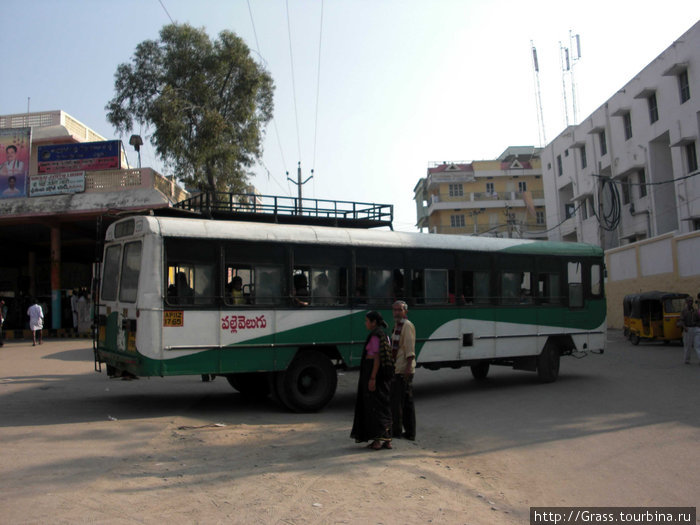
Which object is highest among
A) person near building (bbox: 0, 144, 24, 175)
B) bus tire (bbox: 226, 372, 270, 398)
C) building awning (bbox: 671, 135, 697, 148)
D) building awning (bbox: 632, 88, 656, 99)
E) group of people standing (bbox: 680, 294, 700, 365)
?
building awning (bbox: 632, 88, 656, 99)

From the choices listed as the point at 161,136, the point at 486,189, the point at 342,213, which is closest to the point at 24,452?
the point at 342,213

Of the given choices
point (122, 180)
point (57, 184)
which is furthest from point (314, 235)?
point (57, 184)

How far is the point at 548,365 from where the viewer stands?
43.8 ft

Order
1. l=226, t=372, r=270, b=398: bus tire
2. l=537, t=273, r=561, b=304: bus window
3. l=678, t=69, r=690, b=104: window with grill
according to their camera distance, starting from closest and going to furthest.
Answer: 1. l=226, t=372, r=270, b=398: bus tire
2. l=537, t=273, r=561, b=304: bus window
3. l=678, t=69, r=690, b=104: window with grill

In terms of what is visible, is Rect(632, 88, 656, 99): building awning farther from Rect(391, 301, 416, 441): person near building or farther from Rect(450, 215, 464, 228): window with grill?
Rect(450, 215, 464, 228): window with grill

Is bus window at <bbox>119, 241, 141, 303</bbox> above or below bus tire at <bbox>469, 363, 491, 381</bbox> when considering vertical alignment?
above

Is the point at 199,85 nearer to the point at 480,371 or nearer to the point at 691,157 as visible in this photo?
the point at 480,371

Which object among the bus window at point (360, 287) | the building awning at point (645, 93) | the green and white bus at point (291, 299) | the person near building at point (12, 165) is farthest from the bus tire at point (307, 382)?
the building awning at point (645, 93)

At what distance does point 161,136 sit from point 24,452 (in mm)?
21402

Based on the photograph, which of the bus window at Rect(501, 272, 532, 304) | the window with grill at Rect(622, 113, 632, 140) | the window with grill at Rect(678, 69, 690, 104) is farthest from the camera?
the window with grill at Rect(622, 113, 632, 140)

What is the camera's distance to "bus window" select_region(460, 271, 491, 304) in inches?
474

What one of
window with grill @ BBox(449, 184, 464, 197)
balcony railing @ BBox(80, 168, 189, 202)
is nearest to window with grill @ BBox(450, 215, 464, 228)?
window with grill @ BBox(449, 184, 464, 197)

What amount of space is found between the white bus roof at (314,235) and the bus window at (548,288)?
0.55m

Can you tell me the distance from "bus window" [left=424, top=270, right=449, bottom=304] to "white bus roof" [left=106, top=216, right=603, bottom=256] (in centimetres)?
50
